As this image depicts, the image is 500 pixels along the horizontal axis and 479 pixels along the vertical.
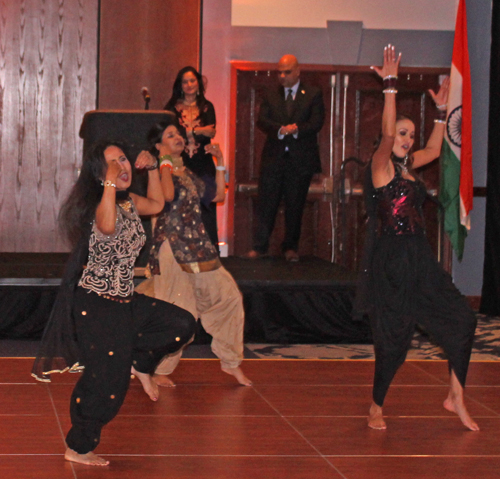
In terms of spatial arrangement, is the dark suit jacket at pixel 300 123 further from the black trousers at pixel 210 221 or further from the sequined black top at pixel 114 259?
the sequined black top at pixel 114 259

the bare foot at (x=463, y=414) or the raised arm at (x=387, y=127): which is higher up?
the raised arm at (x=387, y=127)

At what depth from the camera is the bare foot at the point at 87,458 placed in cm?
270

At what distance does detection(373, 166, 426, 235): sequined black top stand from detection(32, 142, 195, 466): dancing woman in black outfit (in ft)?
3.25

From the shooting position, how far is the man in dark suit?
6383mm

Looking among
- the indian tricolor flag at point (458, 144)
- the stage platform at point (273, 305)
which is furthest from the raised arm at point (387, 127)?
the indian tricolor flag at point (458, 144)

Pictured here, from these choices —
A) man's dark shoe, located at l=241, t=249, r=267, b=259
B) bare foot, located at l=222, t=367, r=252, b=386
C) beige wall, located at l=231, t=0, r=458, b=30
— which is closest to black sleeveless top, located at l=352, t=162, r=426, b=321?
bare foot, located at l=222, t=367, r=252, b=386

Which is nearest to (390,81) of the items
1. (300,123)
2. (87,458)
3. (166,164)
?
(166,164)

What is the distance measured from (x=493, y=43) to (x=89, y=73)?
3.82 m

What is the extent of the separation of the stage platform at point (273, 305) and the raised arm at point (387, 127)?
2.09 m

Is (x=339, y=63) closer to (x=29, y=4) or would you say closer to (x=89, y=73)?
(x=89, y=73)

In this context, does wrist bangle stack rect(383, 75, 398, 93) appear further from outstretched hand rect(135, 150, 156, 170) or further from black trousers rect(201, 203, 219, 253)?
black trousers rect(201, 203, 219, 253)

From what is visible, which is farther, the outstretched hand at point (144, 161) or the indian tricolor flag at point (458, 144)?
the indian tricolor flag at point (458, 144)

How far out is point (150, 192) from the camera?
3285mm

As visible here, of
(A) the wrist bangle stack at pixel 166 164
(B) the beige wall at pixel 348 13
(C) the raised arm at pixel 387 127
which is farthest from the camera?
(B) the beige wall at pixel 348 13
